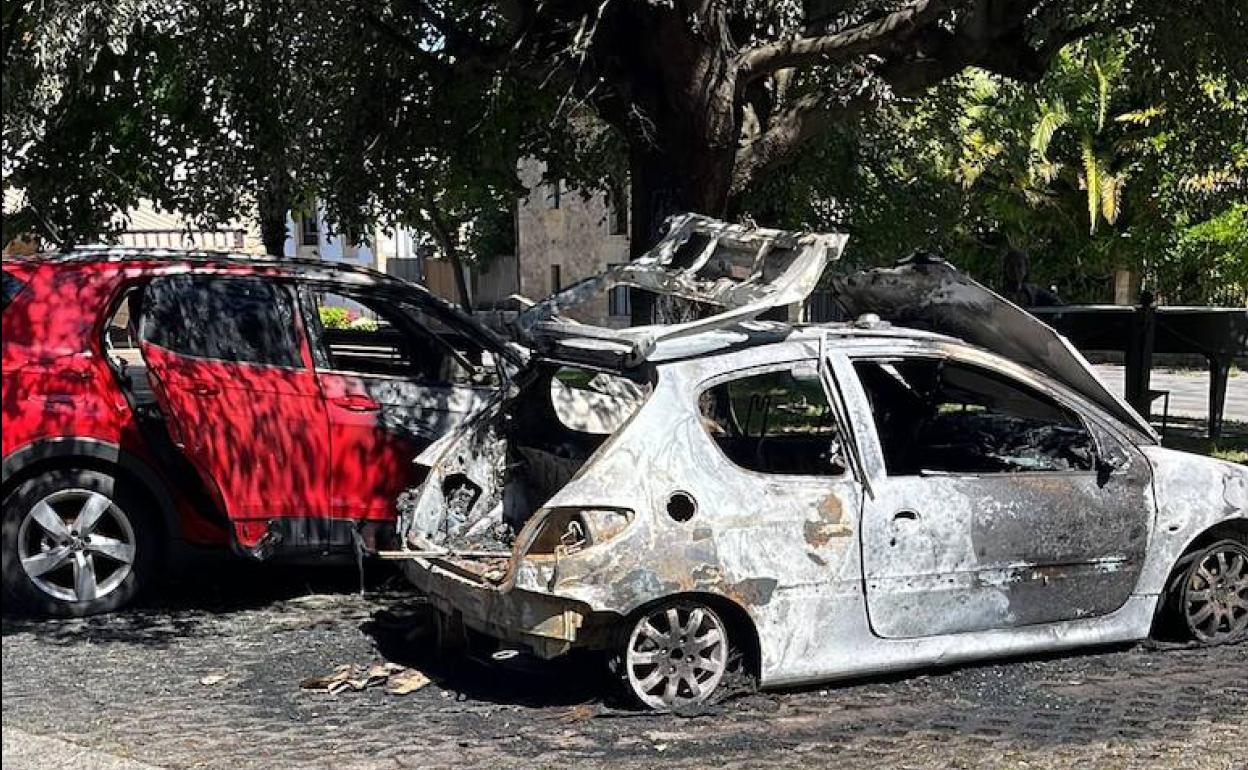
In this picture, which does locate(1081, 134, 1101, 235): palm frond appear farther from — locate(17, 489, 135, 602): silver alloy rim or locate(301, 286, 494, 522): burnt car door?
locate(17, 489, 135, 602): silver alloy rim

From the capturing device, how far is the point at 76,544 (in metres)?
6.49

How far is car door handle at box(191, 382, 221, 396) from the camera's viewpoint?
6473 millimetres

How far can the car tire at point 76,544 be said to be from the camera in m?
6.36

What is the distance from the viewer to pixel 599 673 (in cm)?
580

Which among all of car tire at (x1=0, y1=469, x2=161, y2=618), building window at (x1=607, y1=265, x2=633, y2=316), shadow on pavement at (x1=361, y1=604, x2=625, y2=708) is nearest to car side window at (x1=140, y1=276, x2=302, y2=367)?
car tire at (x1=0, y1=469, x2=161, y2=618)

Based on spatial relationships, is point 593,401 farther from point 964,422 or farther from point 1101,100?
point 1101,100

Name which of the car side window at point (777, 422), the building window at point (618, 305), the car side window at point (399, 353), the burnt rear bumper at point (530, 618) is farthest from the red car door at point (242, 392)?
the building window at point (618, 305)

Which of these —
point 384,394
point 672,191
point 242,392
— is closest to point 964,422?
point 384,394

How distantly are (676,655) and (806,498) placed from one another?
81 cm

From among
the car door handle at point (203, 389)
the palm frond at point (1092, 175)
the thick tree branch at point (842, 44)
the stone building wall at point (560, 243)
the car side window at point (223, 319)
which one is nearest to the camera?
the car door handle at point (203, 389)

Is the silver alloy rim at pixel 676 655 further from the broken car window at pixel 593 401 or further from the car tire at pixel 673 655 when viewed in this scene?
the broken car window at pixel 593 401

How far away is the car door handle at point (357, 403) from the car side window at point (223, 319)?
291 millimetres

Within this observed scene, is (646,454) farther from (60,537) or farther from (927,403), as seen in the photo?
(60,537)

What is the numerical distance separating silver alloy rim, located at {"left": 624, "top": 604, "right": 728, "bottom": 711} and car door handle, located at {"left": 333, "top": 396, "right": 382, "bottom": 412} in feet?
7.79
